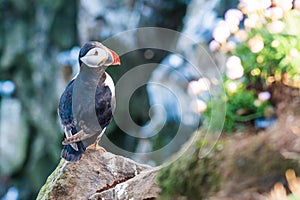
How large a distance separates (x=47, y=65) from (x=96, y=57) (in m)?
5.91

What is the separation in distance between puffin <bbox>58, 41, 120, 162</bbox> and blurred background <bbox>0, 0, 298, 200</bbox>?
16.2 feet

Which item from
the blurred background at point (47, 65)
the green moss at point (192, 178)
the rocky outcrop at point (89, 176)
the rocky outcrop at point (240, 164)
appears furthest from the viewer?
the blurred background at point (47, 65)

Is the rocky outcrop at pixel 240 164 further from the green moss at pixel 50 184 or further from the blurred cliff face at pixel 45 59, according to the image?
the blurred cliff face at pixel 45 59

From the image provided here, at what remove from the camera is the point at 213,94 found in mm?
3535

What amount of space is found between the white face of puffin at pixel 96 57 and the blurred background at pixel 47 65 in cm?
504

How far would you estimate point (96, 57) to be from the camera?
3.83 metres

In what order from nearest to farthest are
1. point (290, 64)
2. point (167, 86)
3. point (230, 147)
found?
point (230, 147)
point (290, 64)
point (167, 86)

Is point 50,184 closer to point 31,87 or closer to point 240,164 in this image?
point 240,164

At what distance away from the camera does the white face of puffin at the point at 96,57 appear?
3.78m

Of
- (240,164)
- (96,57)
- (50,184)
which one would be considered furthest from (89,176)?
(240,164)

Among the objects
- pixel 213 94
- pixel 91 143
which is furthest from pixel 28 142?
pixel 213 94

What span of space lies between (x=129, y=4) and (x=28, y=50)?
167 cm

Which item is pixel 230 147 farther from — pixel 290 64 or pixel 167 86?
pixel 167 86

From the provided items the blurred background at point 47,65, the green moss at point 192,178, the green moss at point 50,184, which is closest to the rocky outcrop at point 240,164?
the green moss at point 192,178
